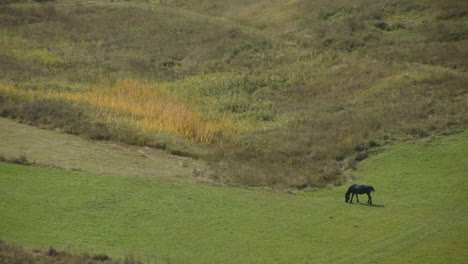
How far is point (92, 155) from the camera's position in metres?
23.6

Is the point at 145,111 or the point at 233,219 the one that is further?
the point at 145,111

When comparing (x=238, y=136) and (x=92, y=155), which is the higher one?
(x=238, y=136)

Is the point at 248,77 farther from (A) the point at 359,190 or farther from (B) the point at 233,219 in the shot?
(B) the point at 233,219

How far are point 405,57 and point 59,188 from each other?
28.8 meters

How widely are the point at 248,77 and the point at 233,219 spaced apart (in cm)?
2328

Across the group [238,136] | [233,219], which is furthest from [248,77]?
[233,219]

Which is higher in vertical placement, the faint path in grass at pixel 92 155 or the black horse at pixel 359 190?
the black horse at pixel 359 190

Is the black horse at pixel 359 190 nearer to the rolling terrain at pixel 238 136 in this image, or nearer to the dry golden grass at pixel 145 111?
the rolling terrain at pixel 238 136

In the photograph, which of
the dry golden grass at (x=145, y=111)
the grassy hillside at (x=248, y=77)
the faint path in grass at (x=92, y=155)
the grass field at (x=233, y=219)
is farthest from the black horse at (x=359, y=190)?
the dry golden grass at (x=145, y=111)

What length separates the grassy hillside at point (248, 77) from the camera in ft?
87.4

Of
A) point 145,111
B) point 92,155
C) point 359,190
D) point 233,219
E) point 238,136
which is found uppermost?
point 359,190

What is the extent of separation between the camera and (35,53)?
4456 cm

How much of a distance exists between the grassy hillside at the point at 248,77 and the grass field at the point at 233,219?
318cm

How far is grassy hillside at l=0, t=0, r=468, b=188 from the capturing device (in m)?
26.6
